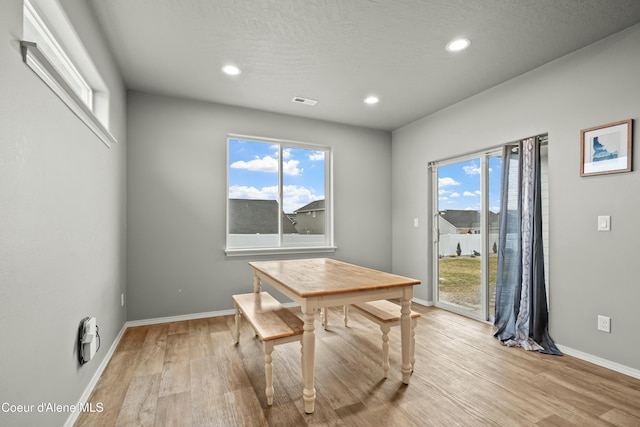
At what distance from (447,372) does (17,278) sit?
2559mm

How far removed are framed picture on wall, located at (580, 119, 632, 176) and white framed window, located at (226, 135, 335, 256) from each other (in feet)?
9.30

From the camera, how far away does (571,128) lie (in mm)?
2611

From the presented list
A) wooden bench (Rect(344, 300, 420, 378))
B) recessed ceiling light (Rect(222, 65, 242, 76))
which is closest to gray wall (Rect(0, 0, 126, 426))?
recessed ceiling light (Rect(222, 65, 242, 76))

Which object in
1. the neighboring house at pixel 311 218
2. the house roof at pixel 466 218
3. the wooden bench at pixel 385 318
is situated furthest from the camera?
the neighboring house at pixel 311 218

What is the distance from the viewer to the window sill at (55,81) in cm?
120

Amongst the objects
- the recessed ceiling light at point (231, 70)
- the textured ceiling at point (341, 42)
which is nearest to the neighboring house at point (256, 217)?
the textured ceiling at point (341, 42)

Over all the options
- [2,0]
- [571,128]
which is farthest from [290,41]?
[571,128]

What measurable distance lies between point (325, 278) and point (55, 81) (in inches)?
73.2

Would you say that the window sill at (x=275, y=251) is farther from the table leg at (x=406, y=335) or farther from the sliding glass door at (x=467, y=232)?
the table leg at (x=406, y=335)

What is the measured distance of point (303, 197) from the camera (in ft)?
14.2

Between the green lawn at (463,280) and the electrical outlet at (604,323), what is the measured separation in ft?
3.42

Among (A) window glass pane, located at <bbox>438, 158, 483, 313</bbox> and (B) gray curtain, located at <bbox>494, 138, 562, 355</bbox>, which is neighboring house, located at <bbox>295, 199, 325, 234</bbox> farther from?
(B) gray curtain, located at <bbox>494, 138, 562, 355</bbox>

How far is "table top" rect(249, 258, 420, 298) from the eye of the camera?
6.21 feet

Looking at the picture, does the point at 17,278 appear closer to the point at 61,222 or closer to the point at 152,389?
the point at 61,222
